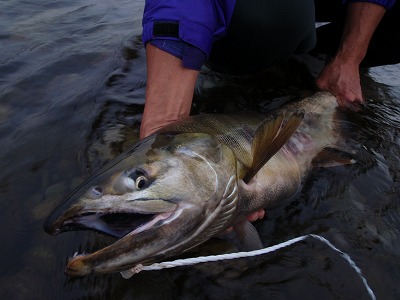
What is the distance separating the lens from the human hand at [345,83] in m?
3.25

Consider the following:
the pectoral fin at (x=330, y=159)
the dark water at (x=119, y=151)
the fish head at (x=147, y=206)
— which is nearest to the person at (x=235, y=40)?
the dark water at (x=119, y=151)

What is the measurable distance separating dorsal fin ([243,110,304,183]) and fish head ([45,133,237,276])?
0.61 feet

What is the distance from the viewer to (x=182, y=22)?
222cm

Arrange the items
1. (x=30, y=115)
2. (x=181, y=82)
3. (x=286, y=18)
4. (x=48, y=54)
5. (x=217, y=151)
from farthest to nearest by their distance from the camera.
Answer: (x=48, y=54) → (x=30, y=115) → (x=286, y=18) → (x=181, y=82) → (x=217, y=151)

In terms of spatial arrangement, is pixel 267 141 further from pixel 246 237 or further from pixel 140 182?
pixel 140 182

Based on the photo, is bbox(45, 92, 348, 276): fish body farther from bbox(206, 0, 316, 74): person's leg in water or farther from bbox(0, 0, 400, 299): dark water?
bbox(206, 0, 316, 74): person's leg in water

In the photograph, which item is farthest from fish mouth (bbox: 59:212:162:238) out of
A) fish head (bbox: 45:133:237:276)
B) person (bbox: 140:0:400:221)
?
person (bbox: 140:0:400:221)

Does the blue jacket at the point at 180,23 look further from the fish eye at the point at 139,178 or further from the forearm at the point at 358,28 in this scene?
the forearm at the point at 358,28

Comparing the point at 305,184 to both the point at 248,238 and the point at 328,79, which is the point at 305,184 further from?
the point at 328,79

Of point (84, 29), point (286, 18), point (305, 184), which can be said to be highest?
point (286, 18)

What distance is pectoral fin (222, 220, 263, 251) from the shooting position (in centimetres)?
191

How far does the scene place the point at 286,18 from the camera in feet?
8.91

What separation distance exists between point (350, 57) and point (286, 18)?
88 centimetres

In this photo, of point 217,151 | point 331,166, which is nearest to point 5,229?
point 217,151
